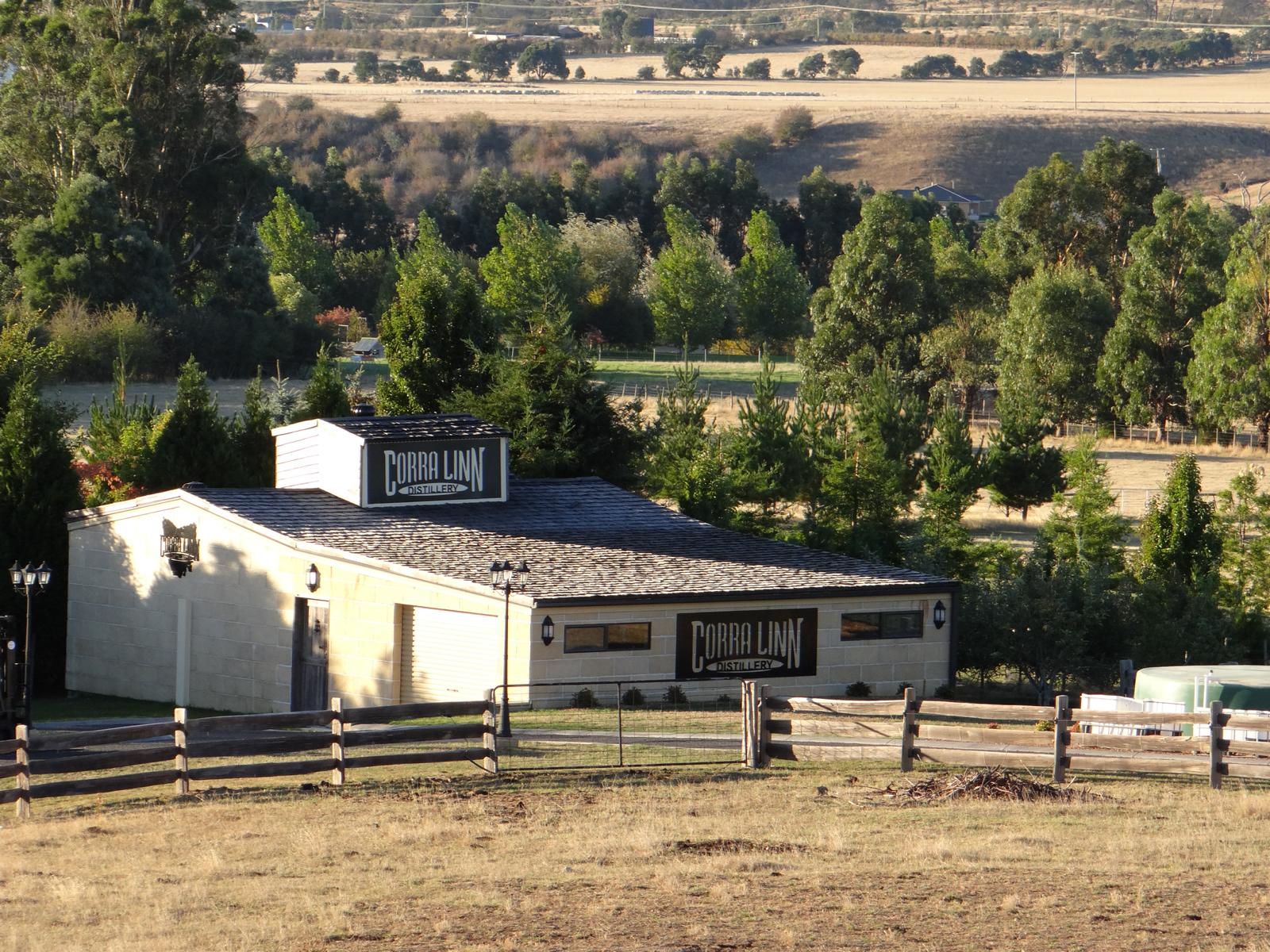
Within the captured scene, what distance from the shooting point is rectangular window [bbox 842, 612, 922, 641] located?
2998 centimetres

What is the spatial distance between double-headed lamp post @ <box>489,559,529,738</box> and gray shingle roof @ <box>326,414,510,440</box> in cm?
627

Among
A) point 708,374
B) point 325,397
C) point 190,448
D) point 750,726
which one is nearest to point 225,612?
point 190,448

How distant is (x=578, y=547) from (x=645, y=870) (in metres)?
16.3

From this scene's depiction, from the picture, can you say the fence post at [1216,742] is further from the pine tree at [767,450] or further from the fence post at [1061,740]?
the pine tree at [767,450]

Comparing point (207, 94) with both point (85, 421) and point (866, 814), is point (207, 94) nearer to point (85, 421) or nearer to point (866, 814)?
point (85, 421)

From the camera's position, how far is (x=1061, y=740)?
2014cm

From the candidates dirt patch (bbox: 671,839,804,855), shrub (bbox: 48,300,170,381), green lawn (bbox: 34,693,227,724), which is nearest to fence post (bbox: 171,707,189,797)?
dirt patch (bbox: 671,839,804,855)

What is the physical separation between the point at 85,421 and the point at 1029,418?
105 feet

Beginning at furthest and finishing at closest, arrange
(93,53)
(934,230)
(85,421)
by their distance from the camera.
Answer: (934,230)
(93,53)
(85,421)

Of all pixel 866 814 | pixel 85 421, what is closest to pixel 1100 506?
pixel 866 814

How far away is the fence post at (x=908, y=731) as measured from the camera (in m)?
20.8

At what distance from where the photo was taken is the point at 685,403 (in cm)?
4738

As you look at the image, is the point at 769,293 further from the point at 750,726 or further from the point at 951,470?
the point at 750,726

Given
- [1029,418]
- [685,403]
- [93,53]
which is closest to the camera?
[685,403]
